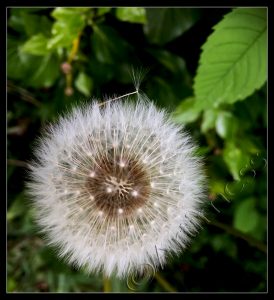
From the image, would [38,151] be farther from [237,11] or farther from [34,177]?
[237,11]

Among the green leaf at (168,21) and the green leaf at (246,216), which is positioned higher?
the green leaf at (168,21)

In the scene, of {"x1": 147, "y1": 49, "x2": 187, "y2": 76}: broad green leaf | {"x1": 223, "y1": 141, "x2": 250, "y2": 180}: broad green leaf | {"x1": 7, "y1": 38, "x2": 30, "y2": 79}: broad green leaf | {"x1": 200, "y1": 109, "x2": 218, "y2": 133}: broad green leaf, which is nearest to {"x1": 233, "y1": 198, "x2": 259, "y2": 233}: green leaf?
{"x1": 223, "y1": 141, "x2": 250, "y2": 180}: broad green leaf

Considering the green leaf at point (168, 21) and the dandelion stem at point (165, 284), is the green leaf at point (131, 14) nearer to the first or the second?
the green leaf at point (168, 21)

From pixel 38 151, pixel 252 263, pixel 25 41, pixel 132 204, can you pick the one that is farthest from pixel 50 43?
pixel 252 263

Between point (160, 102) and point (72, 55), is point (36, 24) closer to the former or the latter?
point (72, 55)

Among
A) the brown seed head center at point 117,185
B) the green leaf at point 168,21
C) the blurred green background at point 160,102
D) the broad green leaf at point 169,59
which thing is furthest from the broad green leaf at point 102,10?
the brown seed head center at point 117,185

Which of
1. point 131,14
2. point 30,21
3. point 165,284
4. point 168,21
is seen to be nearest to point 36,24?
point 30,21

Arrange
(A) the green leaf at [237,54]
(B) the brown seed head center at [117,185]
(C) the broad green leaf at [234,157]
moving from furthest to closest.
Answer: (C) the broad green leaf at [234,157]
(A) the green leaf at [237,54]
(B) the brown seed head center at [117,185]
